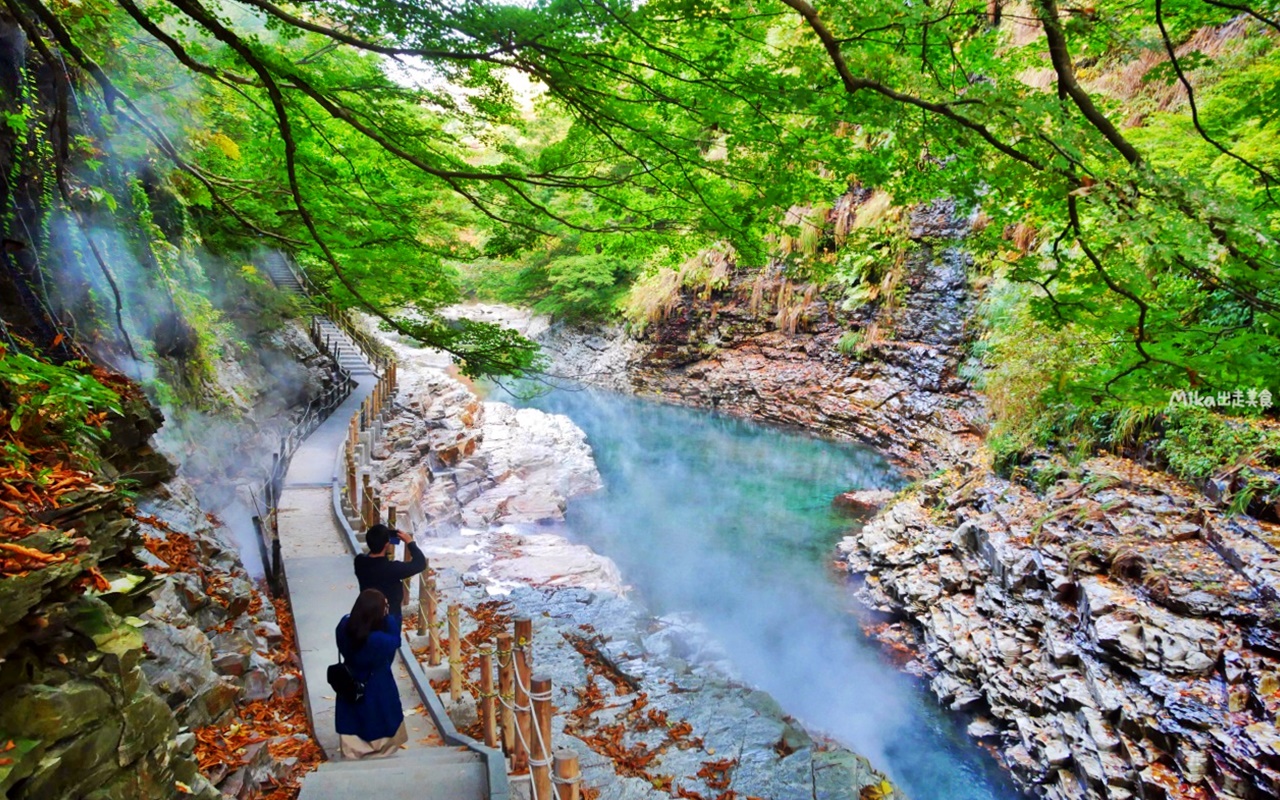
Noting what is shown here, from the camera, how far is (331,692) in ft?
15.7

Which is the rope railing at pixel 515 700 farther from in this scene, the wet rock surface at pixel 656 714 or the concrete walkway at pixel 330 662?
the wet rock surface at pixel 656 714

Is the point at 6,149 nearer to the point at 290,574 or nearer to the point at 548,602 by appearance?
the point at 290,574

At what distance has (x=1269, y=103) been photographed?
8.93ft

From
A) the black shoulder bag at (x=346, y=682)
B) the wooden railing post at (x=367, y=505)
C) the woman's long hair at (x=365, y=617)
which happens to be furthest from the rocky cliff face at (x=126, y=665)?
the wooden railing post at (x=367, y=505)

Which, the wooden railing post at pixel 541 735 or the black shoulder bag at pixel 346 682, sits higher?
the black shoulder bag at pixel 346 682

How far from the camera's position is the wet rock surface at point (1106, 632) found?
4.84 metres

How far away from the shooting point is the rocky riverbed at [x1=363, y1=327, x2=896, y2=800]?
5.25 m

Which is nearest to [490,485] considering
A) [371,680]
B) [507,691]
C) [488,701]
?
[488,701]

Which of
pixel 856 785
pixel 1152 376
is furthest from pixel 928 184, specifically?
pixel 856 785

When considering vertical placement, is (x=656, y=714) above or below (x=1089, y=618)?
below

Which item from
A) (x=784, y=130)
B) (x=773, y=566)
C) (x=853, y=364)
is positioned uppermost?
(x=784, y=130)

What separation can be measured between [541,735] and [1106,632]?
5398mm

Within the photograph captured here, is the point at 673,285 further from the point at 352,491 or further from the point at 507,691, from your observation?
the point at 507,691

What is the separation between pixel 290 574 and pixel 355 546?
89cm
